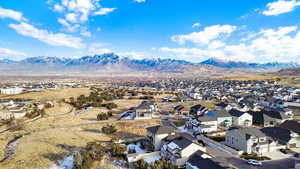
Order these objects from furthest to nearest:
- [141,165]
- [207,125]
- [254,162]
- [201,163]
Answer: [207,125]
[254,162]
[141,165]
[201,163]

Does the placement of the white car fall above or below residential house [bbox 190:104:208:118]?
below

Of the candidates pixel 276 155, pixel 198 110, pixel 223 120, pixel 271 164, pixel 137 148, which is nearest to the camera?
pixel 271 164

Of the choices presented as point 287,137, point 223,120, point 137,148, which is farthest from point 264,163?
point 137,148

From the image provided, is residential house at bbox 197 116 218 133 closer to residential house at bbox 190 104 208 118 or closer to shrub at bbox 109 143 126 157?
residential house at bbox 190 104 208 118

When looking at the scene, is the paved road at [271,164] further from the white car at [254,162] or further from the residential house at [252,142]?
the residential house at [252,142]

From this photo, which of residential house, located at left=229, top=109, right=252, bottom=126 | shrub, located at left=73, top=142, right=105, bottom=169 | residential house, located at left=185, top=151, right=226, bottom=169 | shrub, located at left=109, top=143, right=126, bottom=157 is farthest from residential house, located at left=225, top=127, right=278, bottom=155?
shrub, located at left=73, top=142, right=105, bottom=169

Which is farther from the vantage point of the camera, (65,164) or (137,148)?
(137,148)

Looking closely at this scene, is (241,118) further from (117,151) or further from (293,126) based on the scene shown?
(117,151)

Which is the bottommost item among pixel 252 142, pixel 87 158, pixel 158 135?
pixel 87 158

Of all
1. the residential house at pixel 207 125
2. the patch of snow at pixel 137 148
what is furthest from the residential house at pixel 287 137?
the patch of snow at pixel 137 148
